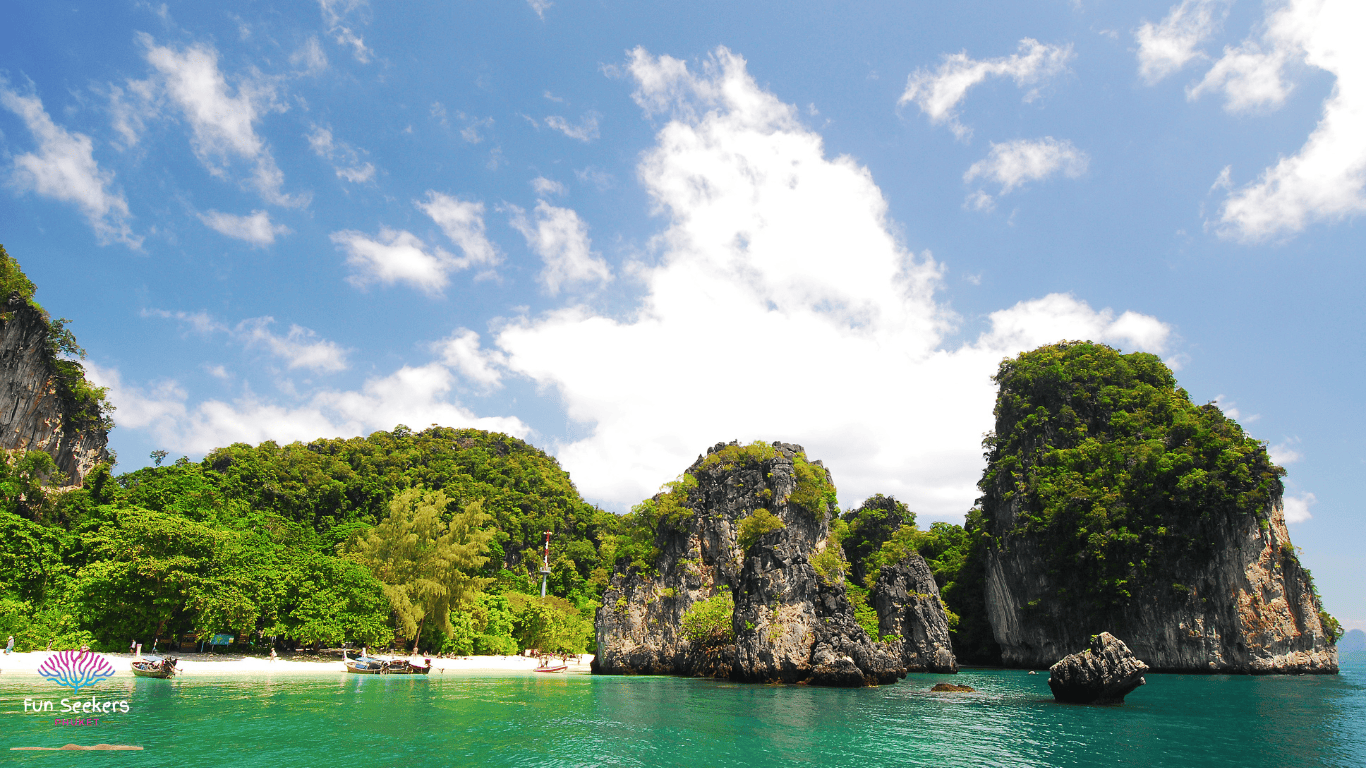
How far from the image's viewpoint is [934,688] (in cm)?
3472

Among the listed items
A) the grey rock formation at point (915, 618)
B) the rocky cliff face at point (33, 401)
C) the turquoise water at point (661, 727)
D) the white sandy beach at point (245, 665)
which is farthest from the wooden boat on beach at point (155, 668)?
the grey rock formation at point (915, 618)

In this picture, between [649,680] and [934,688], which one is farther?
[649,680]

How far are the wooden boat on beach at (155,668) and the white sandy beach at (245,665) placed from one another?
1.49 ft

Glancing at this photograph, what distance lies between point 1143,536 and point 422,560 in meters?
55.5

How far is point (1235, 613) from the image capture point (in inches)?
1881

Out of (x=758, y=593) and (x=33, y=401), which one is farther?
(x=33, y=401)

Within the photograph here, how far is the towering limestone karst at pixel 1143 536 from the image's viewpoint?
4775cm

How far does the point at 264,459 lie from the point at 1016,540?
79.4 meters

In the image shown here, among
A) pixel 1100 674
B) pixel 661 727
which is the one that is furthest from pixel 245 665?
pixel 1100 674

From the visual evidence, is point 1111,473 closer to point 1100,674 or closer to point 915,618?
point 915,618

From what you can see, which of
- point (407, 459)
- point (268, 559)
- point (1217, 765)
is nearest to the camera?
point (1217, 765)

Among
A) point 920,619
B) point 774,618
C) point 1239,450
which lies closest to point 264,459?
point 774,618

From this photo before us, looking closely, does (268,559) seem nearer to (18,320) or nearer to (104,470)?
(104,470)

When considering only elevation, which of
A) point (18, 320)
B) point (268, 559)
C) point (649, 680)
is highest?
point (18, 320)
